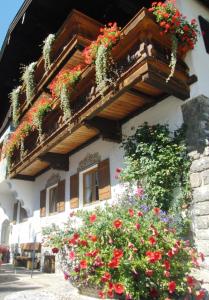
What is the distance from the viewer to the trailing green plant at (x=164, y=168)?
6.21m

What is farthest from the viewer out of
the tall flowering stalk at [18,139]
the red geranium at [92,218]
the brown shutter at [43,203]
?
the brown shutter at [43,203]

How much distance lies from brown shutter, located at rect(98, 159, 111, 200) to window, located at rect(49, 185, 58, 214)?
3200mm

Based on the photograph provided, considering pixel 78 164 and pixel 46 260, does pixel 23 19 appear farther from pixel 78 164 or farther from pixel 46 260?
pixel 46 260

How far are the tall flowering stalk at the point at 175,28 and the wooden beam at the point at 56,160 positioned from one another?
16.1 ft

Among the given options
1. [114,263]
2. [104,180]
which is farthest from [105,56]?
[114,263]

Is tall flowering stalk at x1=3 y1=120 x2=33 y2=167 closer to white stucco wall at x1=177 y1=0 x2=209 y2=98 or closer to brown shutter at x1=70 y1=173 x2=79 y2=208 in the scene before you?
brown shutter at x1=70 y1=173 x2=79 y2=208

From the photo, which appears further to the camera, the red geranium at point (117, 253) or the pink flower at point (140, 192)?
the pink flower at point (140, 192)

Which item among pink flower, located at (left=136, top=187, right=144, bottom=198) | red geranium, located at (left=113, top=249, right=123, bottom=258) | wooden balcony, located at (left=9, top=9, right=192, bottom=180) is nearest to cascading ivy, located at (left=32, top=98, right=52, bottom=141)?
wooden balcony, located at (left=9, top=9, right=192, bottom=180)

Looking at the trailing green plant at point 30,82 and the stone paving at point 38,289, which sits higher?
the trailing green plant at point 30,82

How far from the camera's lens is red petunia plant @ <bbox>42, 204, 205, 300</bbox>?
414 centimetres

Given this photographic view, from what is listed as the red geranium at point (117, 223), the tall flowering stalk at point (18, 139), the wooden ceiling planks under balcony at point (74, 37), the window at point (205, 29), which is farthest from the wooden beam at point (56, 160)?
the red geranium at point (117, 223)

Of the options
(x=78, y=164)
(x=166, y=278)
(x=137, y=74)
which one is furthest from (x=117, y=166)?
(x=166, y=278)

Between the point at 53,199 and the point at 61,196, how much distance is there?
1.17 metres

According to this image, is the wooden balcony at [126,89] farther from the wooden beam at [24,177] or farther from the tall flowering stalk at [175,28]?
the wooden beam at [24,177]
